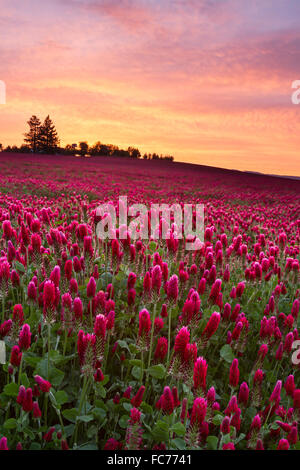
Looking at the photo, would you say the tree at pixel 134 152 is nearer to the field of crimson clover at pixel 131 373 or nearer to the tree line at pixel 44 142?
the tree line at pixel 44 142

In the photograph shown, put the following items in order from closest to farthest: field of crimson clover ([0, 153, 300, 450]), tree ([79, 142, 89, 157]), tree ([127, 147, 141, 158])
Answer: field of crimson clover ([0, 153, 300, 450]) → tree ([127, 147, 141, 158]) → tree ([79, 142, 89, 157])

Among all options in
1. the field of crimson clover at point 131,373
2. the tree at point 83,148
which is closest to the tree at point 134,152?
the tree at point 83,148

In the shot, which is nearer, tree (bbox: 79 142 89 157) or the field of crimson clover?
the field of crimson clover

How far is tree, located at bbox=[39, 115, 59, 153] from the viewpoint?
8488 cm

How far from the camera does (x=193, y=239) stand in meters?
3.99

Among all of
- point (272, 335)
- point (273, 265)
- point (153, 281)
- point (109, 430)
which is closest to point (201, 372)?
point (153, 281)

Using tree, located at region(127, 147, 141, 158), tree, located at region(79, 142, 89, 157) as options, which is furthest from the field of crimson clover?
tree, located at region(79, 142, 89, 157)

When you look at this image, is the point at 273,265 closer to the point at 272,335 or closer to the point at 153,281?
the point at 272,335

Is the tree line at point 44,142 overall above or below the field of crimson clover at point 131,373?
above

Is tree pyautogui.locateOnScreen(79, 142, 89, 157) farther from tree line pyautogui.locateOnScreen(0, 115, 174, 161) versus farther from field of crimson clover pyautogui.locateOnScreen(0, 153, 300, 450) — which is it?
field of crimson clover pyautogui.locateOnScreen(0, 153, 300, 450)

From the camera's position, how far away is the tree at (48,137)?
8488 cm

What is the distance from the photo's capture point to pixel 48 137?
86062 millimetres

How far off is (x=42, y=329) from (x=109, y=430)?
1.01 m
